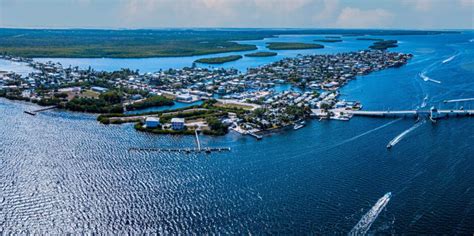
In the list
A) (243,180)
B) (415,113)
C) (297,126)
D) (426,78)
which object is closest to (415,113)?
(415,113)

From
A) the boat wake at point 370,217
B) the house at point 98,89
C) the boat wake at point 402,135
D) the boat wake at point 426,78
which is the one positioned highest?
the house at point 98,89

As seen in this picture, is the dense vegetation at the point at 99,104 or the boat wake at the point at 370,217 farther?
the dense vegetation at the point at 99,104

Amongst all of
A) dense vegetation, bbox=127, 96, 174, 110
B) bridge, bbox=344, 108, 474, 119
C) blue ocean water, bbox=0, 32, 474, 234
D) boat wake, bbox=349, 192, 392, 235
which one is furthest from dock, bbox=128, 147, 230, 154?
bridge, bbox=344, 108, 474, 119

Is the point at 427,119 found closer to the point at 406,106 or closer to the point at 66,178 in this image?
the point at 406,106

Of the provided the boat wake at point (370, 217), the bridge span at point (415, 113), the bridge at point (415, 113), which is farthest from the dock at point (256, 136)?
the boat wake at point (370, 217)

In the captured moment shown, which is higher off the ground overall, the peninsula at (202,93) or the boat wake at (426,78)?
the peninsula at (202,93)

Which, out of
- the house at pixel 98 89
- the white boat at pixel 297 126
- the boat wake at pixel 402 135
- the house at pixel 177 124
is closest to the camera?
the boat wake at pixel 402 135

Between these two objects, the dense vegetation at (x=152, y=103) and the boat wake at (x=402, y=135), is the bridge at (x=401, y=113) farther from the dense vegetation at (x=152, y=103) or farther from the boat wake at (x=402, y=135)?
the dense vegetation at (x=152, y=103)
